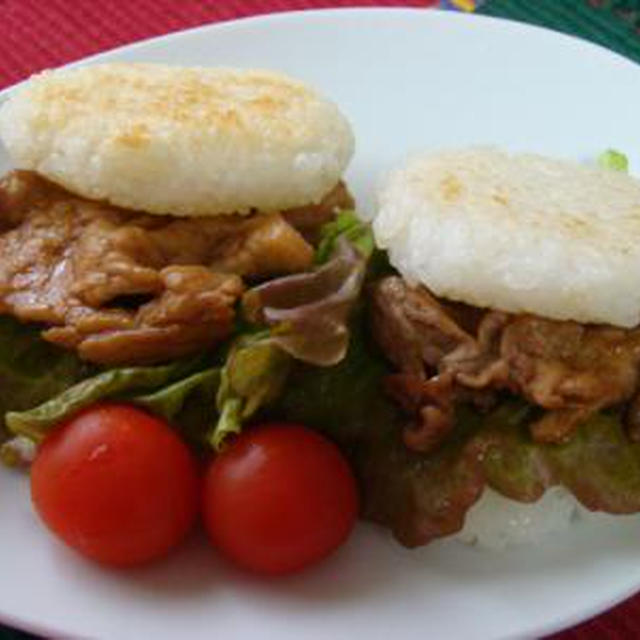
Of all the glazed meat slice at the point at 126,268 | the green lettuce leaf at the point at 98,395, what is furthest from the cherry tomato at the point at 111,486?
the glazed meat slice at the point at 126,268

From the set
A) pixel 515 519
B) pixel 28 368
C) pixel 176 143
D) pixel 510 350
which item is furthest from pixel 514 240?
pixel 28 368

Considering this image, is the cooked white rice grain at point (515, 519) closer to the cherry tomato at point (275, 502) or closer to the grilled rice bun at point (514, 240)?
the cherry tomato at point (275, 502)

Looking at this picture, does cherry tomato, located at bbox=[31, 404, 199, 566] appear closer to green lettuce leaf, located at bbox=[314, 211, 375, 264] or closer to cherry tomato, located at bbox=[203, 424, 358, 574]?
cherry tomato, located at bbox=[203, 424, 358, 574]

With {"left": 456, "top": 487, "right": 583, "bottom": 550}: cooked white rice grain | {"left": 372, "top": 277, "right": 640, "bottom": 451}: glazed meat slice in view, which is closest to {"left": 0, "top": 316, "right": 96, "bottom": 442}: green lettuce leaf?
{"left": 372, "top": 277, "right": 640, "bottom": 451}: glazed meat slice

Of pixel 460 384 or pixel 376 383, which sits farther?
pixel 376 383

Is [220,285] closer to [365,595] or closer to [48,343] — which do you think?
[48,343]

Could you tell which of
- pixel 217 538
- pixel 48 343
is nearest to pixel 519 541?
pixel 217 538
